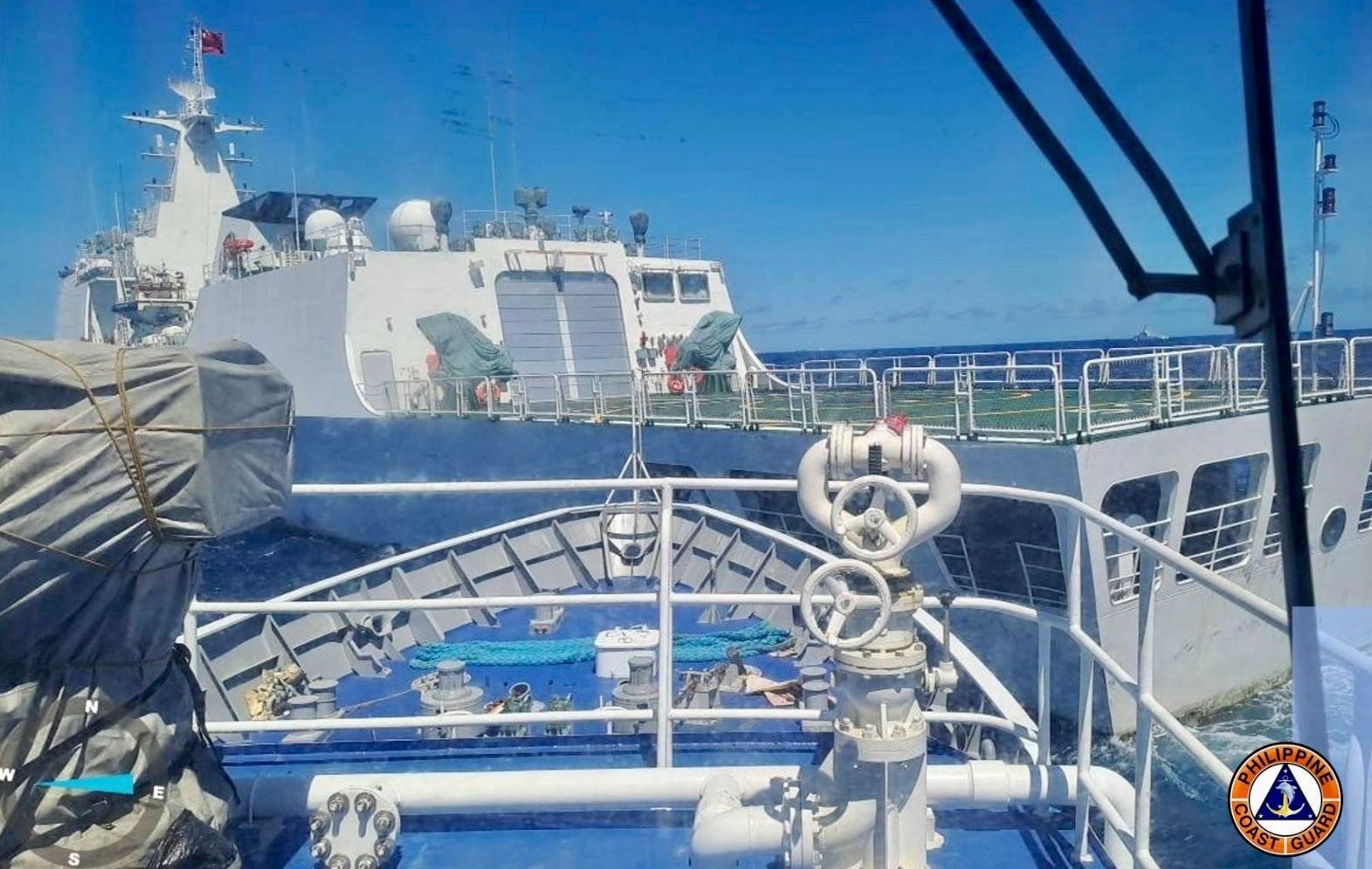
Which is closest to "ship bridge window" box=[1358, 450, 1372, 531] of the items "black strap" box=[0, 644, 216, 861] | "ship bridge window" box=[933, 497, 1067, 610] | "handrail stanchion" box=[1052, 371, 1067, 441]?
"ship bridge window" box=[933, 497, 1067, 610]

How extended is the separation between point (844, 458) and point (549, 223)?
662 inches

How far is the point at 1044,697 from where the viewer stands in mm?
2428

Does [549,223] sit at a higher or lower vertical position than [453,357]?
higher

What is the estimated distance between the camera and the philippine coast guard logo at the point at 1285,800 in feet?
3.65

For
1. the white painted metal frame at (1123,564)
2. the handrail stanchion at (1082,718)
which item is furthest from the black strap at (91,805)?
the white painted metal frame at (1123,564)

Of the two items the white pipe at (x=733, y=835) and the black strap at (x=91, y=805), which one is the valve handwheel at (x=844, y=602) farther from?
the black strap at (x=91, y=805)

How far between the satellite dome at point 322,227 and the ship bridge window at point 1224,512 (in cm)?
1507

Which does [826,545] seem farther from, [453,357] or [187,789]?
[187,789]

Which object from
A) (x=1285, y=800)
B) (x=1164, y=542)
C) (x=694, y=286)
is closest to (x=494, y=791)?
(x=1285, y=800)

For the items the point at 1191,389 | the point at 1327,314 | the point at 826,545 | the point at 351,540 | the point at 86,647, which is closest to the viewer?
the point at 86,647

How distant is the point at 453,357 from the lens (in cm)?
1534

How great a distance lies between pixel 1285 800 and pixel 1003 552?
27.3ft

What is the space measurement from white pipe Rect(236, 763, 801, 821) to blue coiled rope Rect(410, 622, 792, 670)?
321 centimetres

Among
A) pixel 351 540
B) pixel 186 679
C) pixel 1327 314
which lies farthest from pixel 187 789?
pixel 351 540
